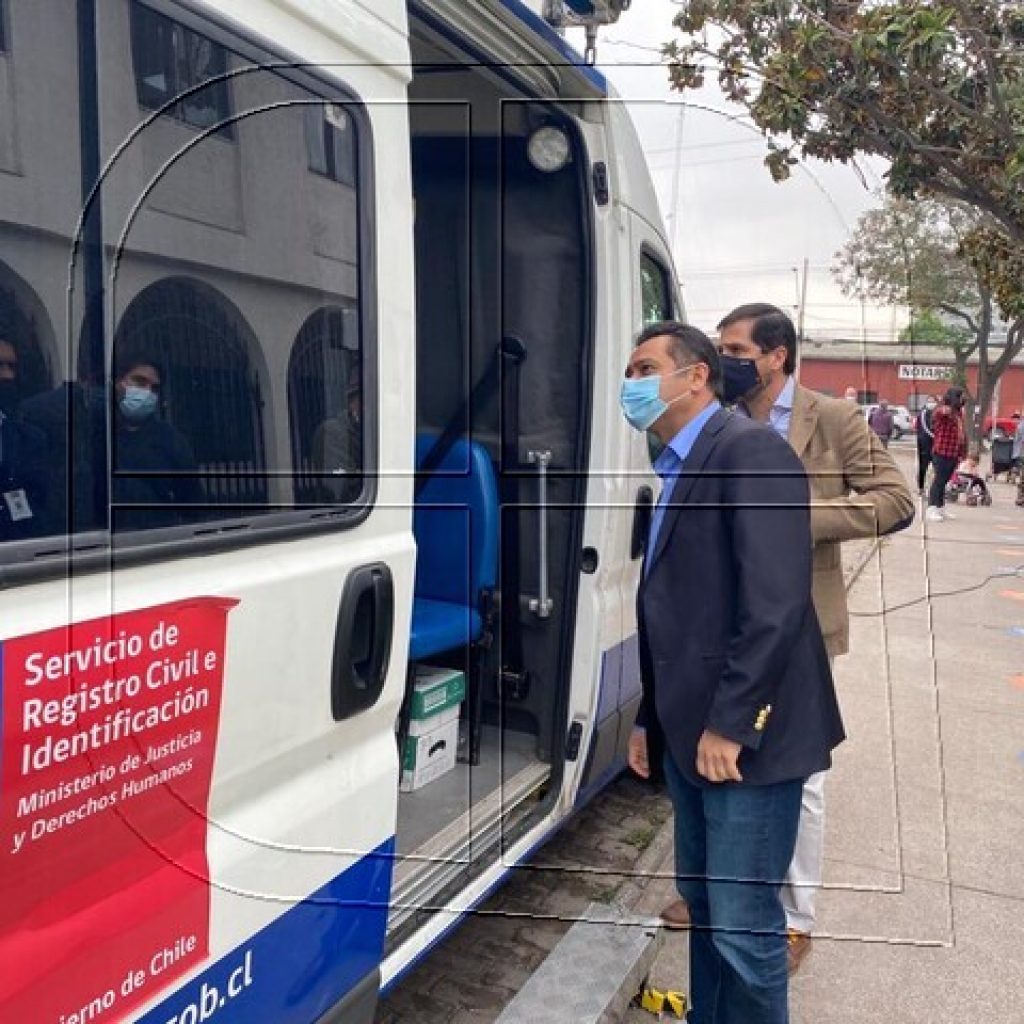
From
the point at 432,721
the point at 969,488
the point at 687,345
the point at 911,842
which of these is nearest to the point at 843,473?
the point at 687,345

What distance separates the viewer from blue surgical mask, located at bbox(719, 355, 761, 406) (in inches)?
95.1

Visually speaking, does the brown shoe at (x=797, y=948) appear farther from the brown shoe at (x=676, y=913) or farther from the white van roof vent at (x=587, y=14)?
the white van roof vent at (x=587, y=14)

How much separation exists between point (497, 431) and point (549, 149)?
0.97 metres

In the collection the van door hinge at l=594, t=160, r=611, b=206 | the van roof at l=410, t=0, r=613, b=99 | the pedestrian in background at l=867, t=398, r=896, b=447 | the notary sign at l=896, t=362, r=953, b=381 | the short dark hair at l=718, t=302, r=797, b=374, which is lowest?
the pedestrian in background at l=867, t=398, r=896, b=447

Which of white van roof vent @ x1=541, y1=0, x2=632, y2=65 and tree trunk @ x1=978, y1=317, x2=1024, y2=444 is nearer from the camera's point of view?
white van roof vent @ x1=541, y1=0, x2=632, y2=65

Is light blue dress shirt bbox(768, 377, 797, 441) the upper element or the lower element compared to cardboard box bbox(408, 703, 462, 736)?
upper

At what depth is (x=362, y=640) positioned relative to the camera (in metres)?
1.92

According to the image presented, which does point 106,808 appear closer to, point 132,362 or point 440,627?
point 132,362

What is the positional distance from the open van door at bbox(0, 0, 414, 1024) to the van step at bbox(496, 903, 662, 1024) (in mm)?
701

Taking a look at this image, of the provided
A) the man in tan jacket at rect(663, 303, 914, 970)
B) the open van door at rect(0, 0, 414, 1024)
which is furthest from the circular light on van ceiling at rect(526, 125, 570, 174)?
the open van door at rect(0, 0, 414, 1024)

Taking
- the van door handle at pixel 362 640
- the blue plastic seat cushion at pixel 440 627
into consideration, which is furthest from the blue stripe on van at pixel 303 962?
the blue plastic seat cushion at pixel 440 627

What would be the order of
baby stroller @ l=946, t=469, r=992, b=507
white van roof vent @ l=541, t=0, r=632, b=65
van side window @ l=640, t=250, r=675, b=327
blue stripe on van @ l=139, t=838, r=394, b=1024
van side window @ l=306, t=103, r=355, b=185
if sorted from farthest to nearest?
baby stroller @ l=946, t=469, r=992, b=507, van side window @ l=640, t=250, r=675, b=327, white van roof vent @ l=541, t=0, r=632, b=65, van side window @ l=306, t=103, r=355, b=185, blue stripe on van @ l=139, t=838, r=394, b=1024

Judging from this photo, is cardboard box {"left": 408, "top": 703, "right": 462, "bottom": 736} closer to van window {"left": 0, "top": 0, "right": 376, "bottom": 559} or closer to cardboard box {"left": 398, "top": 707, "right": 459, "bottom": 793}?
cardboard box {"left": 398, "top": 707, "right": 459, "bottom": 793}

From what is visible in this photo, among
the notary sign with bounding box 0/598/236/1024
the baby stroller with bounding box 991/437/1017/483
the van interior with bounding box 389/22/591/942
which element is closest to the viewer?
the notary sign with bounding box 0/598/236/1024
